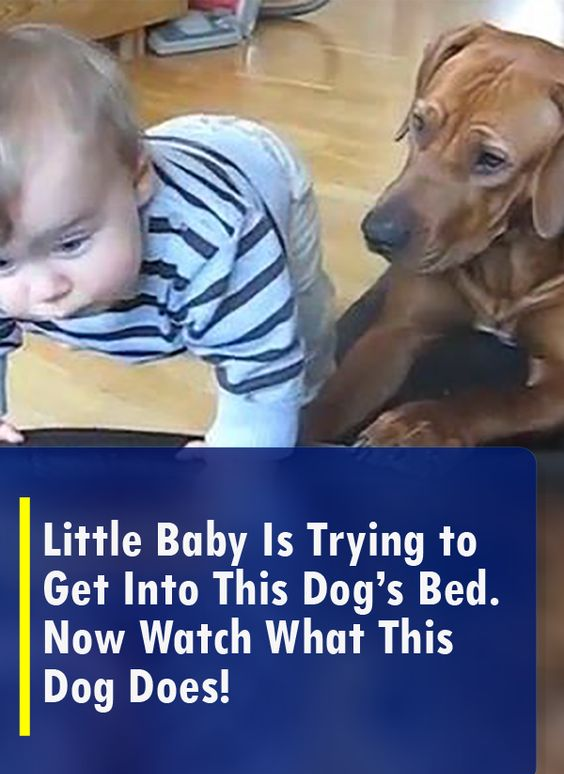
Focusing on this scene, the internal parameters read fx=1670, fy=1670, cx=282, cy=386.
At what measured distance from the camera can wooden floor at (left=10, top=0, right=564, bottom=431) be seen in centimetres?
144

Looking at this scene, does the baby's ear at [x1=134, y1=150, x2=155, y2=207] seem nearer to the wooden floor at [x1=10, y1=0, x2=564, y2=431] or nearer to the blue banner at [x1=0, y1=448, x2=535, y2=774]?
the blue banner at [x1=0, y1=448, x2=535, y2=774]

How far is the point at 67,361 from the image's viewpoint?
1.49 m

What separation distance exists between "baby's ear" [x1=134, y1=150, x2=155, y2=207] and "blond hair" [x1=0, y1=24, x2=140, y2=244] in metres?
0.05

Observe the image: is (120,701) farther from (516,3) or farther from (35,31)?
(516,3)

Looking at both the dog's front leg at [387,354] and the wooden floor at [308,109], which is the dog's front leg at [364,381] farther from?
the wooden floor at [308,109]

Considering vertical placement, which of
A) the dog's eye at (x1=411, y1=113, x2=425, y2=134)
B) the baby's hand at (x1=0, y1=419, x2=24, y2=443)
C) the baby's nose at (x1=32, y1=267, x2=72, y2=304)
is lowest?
the baby's hand at (x1=0, y1=419, x2=24, y2=443)

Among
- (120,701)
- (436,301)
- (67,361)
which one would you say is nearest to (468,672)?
(120,701)

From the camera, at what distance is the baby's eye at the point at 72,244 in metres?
0.90

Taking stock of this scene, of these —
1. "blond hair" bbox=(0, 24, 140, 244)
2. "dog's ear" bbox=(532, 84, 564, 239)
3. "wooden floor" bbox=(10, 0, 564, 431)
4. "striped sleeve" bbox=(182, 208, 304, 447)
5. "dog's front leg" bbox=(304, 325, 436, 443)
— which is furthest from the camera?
"wooden floor" bbox=(10, 0, 564, 431)

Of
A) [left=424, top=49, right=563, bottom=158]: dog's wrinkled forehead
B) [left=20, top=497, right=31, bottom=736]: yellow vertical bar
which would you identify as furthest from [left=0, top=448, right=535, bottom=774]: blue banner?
[left=424, top=49, right=563, bottom=158]: dog's wrinkled forehead

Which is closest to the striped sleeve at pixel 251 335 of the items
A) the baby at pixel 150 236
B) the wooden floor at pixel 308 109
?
the baby at pixel 150 236

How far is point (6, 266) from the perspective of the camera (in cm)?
90

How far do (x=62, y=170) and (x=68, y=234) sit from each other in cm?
4

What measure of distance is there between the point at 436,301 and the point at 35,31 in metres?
0.45
